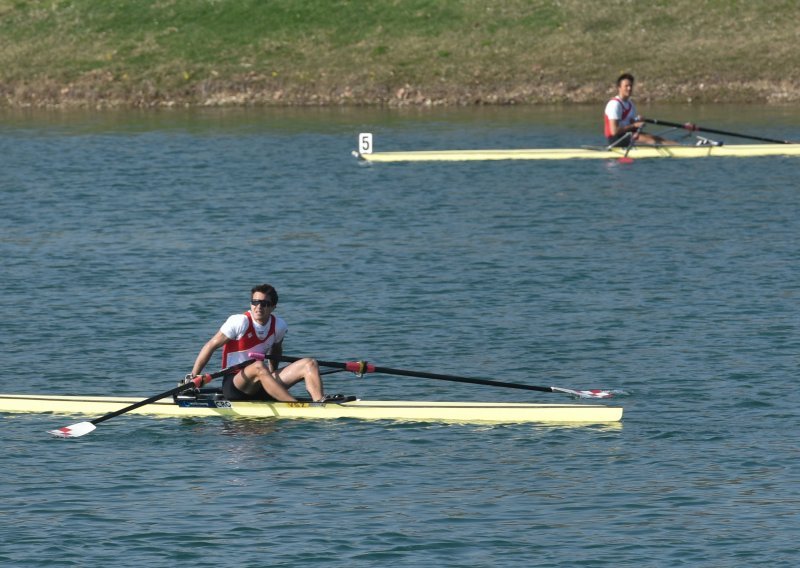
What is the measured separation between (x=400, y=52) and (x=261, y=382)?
44.3 meters

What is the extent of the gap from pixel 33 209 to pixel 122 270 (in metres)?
9.47

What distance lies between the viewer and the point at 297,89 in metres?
62.0

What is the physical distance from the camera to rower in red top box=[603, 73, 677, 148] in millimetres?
41844

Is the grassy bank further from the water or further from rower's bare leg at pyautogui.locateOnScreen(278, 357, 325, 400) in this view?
rower's bare leg at pyautogui.locateOnScreen(278, 357, 325, 400)

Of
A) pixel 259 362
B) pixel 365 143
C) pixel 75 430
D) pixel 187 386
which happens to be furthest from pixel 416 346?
pixel 365 143

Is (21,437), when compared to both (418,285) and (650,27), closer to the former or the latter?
(418,285)

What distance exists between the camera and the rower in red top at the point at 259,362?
64.3 ft

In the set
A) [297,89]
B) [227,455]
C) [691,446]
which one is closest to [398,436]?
[227,455]

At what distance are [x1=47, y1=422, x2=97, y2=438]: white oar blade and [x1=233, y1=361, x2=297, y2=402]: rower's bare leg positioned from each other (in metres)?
1.82

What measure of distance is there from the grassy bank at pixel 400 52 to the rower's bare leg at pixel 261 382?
40688mm

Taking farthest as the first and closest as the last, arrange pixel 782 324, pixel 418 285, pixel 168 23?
pixel 168 23 < pixel 418 285 < pixel 782 324

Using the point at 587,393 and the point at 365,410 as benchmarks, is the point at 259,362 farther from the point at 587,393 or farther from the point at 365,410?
the point at 587,393

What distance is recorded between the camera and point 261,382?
19.7m

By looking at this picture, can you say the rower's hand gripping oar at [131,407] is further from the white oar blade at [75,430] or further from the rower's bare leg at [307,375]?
the rower's bare leg at [307,375]
